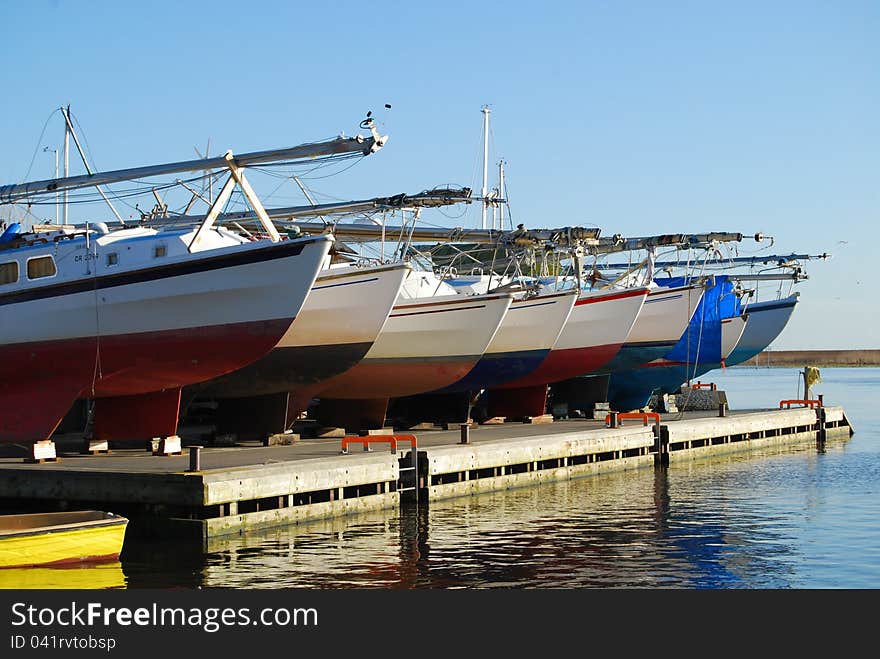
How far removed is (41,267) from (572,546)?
1098 cm

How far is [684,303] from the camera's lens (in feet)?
120

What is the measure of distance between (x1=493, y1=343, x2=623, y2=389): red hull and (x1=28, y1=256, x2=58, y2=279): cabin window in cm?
1285

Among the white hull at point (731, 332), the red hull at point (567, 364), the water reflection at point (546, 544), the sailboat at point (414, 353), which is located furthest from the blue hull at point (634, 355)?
the water reflection at point (546, 544)

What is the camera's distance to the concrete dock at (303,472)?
1688 cm

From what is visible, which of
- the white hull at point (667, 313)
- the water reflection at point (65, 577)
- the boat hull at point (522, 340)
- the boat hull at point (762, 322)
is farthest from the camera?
the boat hull at point (762, 322)

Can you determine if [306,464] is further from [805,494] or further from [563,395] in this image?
[563,395]

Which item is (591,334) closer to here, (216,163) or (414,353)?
(414,353)

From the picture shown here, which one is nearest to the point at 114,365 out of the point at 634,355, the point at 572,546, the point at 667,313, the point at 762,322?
the point at 572,546

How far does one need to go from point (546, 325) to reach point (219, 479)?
50.9 feet

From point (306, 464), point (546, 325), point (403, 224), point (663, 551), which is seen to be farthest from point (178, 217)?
point (663, 551)

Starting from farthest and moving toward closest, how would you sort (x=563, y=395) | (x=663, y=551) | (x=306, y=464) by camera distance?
(x=563, y=395)
(x=306, y=464)
(x=663, y=551)

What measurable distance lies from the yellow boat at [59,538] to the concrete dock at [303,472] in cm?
162

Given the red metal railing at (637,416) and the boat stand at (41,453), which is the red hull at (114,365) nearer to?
the boat stand at (41,453)

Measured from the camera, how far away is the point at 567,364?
109ft
